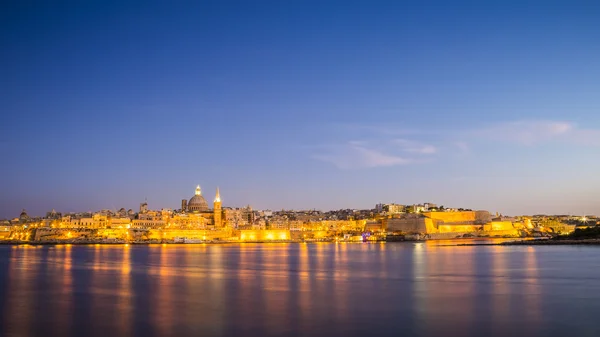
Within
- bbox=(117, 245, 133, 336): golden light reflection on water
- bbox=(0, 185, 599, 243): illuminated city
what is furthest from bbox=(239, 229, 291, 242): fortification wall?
bbox=(117, 245, 133, 336): golden light reflection on water

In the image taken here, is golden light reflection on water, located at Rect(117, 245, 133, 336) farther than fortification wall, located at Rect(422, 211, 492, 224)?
No

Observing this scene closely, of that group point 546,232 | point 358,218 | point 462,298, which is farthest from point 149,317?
point 546,232

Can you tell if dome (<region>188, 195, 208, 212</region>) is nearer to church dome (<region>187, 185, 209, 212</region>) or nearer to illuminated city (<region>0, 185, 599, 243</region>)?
church dome (<region>187, 185, 209, 212</region>)

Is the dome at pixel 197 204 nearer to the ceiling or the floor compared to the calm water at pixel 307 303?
nearer to the ceiling

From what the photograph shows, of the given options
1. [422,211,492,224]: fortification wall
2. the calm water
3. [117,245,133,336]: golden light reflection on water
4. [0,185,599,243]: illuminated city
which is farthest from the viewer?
[422,211,492,224]: fortification wall

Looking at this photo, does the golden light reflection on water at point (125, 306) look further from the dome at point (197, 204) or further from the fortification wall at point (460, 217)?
the dome at point (197, 204)

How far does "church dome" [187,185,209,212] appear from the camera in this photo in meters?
91.2

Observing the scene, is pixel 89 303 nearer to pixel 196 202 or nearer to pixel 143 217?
pixel 143 217

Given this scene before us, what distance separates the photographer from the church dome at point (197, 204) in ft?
299

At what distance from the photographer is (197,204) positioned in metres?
91.5

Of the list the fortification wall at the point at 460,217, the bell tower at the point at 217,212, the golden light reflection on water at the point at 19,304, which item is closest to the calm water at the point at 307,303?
the golden light reflection on water at the point at 19,304

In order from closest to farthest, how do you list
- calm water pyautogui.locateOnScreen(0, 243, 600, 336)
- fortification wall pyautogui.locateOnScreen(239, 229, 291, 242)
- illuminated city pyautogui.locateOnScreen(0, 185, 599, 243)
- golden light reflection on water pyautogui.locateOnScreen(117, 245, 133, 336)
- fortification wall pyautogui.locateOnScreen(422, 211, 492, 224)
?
calm water pyautogui.locateOnScreen(0, 243, 600, 336)
golden light reflection on water pyautogui.locateOnScreen(117, 245, 133, 336)
illuminated city pyautogui.locateOnScreen(0, 185, 599, 243)
fortification wall pyautogui.locateOnScreen(239, 229, 291, 242)
fortification wall pyautogui.locateOnScreen(422, 211, 492, 224)

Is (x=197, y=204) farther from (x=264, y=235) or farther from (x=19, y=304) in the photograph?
(x=19, y=304)

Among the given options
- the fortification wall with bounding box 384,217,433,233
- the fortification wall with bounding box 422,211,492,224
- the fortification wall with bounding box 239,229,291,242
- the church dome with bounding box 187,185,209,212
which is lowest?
the fortification wall with bounding box 239,229,291,242
